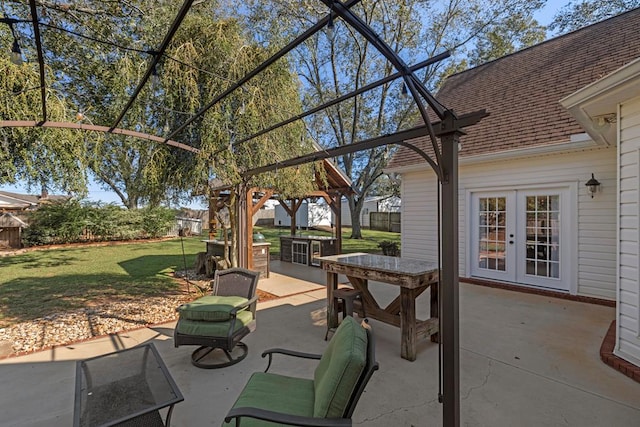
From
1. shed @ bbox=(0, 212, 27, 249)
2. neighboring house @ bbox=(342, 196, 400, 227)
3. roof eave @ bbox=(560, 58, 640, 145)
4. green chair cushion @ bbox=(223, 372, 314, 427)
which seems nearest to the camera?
green chair cushion @ bbox=(223, 372, 314, 427)

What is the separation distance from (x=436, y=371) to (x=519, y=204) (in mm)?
5027

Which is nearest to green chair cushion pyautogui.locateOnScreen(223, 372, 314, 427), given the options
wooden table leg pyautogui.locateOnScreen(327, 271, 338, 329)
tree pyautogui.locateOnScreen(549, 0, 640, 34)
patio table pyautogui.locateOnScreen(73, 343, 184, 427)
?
patio table pyautogui.locateOnScreen(73, 343, 184, 427)

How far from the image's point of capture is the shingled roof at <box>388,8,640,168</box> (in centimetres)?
652

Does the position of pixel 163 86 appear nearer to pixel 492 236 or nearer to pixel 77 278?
pixel 77 278

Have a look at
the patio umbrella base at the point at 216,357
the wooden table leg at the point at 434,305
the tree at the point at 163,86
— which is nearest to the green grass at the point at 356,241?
the tree at the point at 163,86

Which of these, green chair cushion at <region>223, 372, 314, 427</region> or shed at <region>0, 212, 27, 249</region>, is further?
shed at <region>0, 212, 27, 249</region>

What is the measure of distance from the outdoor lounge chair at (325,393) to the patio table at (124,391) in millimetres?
580

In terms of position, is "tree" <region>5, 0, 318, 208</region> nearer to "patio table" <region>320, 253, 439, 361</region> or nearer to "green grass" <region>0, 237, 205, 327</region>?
"patio table" <region>320, 253, 439, 361</region>

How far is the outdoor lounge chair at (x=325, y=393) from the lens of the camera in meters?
1.74

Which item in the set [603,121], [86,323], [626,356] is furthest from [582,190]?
[86,323]

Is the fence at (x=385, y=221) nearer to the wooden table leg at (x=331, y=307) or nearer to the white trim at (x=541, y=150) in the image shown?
the white trim at (x=541, y=150)

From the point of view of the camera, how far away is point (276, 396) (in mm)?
2148

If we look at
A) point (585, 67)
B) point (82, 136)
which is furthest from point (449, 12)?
point (82, 136)

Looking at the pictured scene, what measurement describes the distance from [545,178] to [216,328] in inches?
267
